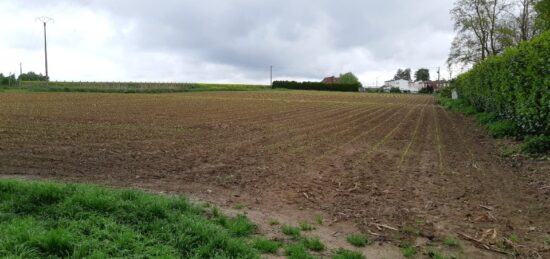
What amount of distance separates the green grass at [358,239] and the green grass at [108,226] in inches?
45.0

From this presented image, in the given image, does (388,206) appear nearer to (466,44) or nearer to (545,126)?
(545,126)

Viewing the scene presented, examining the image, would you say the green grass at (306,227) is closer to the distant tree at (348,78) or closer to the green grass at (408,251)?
the green grass at (408,251)

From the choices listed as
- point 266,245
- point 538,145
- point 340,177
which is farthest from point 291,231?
point 538,145

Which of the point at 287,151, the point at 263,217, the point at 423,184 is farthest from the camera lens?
the point at 287,151

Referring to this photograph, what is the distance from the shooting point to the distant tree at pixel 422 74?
536 ft

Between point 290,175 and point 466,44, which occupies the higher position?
point 466,44

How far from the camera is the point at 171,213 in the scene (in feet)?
16.3

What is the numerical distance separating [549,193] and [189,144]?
8.26 m

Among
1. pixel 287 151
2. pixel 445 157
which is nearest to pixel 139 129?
pixel 287 151

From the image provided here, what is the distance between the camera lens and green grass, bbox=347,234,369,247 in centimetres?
470

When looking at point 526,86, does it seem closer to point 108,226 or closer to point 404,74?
point 108,226

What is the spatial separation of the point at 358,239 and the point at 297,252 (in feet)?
2.75

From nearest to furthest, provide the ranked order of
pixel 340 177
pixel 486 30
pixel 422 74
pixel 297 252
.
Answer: pixel 297 252 → pixel 340 177 → pixel 486 30 → pixel 422 74

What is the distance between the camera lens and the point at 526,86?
11.0 meters
